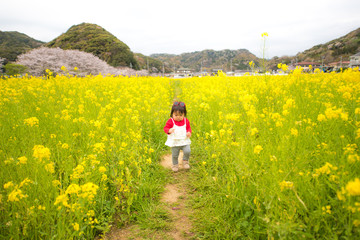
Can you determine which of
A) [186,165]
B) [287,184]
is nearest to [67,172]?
[186,165]

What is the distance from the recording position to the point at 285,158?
1.68 metres

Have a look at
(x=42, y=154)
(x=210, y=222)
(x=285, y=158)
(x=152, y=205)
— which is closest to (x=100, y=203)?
(x=152, y=205)

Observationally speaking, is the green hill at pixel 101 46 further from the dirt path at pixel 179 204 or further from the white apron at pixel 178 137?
the dirt path at pixel 179 204

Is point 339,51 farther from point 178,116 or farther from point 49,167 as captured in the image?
point 49,167

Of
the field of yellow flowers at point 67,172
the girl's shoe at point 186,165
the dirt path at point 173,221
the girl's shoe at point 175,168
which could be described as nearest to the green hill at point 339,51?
the girl's shoe at point 186,165

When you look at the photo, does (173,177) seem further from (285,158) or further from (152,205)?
(285,158)

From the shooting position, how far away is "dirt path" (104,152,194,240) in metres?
1.84

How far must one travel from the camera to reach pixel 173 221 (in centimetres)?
204

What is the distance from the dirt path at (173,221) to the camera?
1.84 meters

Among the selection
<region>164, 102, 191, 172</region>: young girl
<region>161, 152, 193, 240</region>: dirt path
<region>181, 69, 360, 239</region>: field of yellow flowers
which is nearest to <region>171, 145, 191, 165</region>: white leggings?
<region>164, 102, 191, 172</region>: young girl

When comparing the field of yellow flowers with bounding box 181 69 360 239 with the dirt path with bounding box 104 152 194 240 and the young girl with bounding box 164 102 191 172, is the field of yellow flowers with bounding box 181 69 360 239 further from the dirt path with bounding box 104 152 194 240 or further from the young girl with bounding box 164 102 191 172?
the young girl with bounding box 164 102 191 172

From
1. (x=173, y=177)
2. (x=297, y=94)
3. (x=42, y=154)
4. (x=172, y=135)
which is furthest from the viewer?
(x=297, y=94)

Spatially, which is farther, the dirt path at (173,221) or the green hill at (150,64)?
the green hill at (150,64)

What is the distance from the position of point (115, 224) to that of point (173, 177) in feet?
3.94
